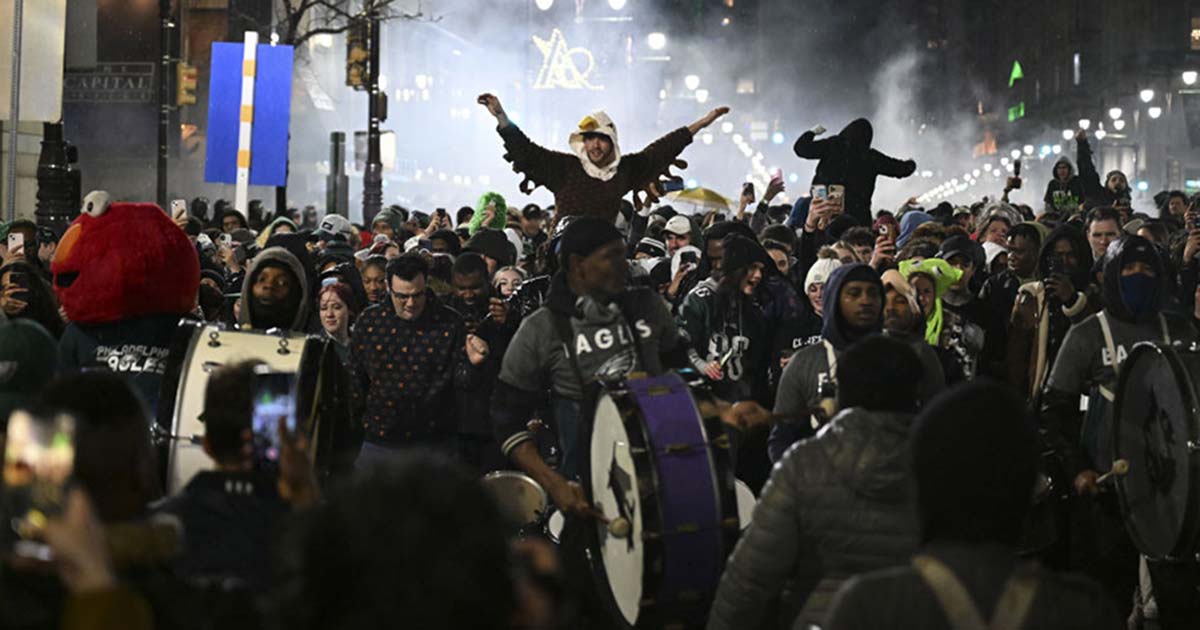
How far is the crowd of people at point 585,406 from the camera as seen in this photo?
2818 millimetres

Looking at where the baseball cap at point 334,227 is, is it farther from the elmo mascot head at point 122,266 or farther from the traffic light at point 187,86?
the traffic light at point 187,86

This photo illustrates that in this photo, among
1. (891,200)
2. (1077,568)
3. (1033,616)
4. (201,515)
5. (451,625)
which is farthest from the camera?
(891,200)

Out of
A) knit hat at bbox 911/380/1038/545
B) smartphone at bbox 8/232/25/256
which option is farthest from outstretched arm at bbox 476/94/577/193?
knit hat at bbox 911/380/1038/545

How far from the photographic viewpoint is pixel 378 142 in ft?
114

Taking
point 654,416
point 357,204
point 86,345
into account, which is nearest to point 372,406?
point 86,345

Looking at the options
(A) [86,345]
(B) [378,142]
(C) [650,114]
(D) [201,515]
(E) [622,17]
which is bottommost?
(D) [201,515]

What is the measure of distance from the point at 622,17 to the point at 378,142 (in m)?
87.9

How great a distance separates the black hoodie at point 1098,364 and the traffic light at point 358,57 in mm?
23971

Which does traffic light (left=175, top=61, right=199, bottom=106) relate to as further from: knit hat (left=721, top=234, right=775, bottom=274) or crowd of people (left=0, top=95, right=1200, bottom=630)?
knit hat (left=721, top=234, right=775, bottom=274)

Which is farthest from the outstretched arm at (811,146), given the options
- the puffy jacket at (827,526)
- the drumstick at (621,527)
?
the puffy jacket at (827,526)

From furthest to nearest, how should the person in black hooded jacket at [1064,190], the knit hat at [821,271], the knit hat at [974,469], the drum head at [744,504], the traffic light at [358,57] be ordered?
1. the traffic light at [358,57]
2. the person in black hooded jacket at [1064,190]
3. the knit hat at [821,271]
4. the drum head at [744,504]
5. the knit hat at [974,469]

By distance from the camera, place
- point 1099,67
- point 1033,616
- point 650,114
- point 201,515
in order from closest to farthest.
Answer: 1. point 1033,616
2. point 201,515
3. point 650,114
4. point 1099,67

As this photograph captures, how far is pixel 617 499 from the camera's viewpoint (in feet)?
21.8

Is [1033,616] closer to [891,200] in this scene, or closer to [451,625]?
[451,625]
